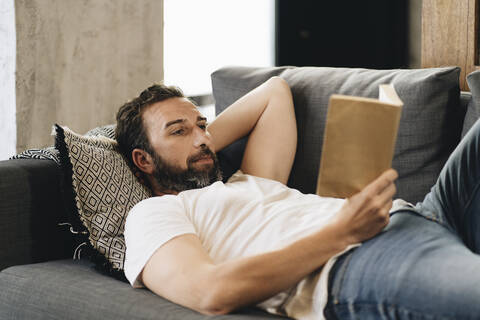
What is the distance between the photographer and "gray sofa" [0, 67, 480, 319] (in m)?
1.37

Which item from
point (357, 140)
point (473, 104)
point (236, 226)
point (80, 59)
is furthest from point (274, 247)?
point (80, 59)

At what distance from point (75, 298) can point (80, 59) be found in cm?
162

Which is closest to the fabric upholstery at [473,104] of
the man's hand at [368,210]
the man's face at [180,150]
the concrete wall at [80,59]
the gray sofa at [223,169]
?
the gray sofa at [223,169]

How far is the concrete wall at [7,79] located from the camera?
7.86 feet

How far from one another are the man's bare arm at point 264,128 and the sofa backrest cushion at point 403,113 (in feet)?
0.18

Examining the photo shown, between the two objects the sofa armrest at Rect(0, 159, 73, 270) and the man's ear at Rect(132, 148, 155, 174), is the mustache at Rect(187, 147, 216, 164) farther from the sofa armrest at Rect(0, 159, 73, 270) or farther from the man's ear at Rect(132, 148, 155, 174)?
the sofa armrest at Rect(0, 159, 73, 270)

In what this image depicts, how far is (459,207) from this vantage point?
55.6 inches

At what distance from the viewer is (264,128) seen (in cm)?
194

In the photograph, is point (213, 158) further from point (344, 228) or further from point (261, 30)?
point (261, 30)

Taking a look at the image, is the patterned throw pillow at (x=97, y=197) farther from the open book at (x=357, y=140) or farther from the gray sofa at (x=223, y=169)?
the open book at (x=357, y=140)

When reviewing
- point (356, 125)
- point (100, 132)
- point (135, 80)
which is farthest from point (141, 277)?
point (135, 80)

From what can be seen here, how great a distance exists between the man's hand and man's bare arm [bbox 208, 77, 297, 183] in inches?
24.9

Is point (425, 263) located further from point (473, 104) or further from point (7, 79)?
point (7, 79)

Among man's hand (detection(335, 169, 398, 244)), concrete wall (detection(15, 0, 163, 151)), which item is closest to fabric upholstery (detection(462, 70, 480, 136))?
man's hand (detection(335, 169, 398, 244))
